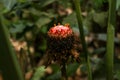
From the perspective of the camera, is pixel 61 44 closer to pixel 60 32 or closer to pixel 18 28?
pixel 60 32

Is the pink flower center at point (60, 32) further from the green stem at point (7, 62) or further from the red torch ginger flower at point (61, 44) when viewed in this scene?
the green stem at point (7, 62)

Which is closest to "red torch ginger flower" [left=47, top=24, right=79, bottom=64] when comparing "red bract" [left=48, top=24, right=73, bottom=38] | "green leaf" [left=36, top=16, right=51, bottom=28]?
"red bract" [left=48, top=24, right=73, bottom=38]

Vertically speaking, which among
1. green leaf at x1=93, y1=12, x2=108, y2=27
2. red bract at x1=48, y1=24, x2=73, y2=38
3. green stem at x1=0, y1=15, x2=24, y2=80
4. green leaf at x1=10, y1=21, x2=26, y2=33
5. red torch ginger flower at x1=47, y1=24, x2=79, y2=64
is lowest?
green leaf at x1=10, y1=21, x2=26, y2=33

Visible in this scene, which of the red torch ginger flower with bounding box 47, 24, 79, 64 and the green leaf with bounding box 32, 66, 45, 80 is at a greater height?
the red torch ginger flower with bounding box 47, 24, 79, 64

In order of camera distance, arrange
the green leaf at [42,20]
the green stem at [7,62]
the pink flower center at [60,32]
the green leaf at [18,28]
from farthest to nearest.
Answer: the green leaf at [18,28], the green leaf at [42,20], the pink flower center at [60,32], the green stem at [7,62]

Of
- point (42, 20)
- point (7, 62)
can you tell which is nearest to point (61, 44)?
point (7, 62)

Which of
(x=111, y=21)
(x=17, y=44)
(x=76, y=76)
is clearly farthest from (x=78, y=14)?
(x=17, y=44)

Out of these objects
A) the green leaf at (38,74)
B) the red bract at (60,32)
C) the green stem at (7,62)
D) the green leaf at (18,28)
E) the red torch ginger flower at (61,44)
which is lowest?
the green leaf at (18,28)

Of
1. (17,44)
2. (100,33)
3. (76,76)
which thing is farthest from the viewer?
(17,44)

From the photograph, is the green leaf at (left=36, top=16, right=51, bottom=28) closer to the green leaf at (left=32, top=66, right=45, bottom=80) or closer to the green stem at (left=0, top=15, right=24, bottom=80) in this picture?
the green leaf at (left=32, top=66, right=45, bottom=80)

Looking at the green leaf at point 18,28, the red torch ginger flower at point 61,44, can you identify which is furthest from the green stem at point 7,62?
the green leaf at point 18,28

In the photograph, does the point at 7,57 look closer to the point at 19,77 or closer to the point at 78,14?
the point at 19,77
